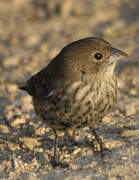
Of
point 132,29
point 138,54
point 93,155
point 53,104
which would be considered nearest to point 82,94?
point 53,104

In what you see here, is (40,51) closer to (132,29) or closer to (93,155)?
(132,29)

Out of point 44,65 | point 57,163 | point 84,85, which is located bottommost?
point 57,163

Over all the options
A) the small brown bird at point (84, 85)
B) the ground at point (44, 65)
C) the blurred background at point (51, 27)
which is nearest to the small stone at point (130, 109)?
the ground at point (44, 65)

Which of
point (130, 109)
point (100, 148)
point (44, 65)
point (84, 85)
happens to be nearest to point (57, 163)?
point (100, 148)

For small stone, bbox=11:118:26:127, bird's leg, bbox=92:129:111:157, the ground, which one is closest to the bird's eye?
bird's leg, bbox=92:129:111:157

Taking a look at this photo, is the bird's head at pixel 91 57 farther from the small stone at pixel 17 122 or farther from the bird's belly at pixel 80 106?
the small stone at pixel 17 122

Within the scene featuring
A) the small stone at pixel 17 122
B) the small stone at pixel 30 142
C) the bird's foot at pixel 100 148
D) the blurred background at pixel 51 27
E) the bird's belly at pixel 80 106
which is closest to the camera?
the bird's belly at pixel 80 106

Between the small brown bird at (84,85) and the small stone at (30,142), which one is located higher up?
the small brown bird at (84,85)

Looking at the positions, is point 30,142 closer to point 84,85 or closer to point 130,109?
point 84,85

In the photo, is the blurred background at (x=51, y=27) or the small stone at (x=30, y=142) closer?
the small stone at (x=30, y=142)
